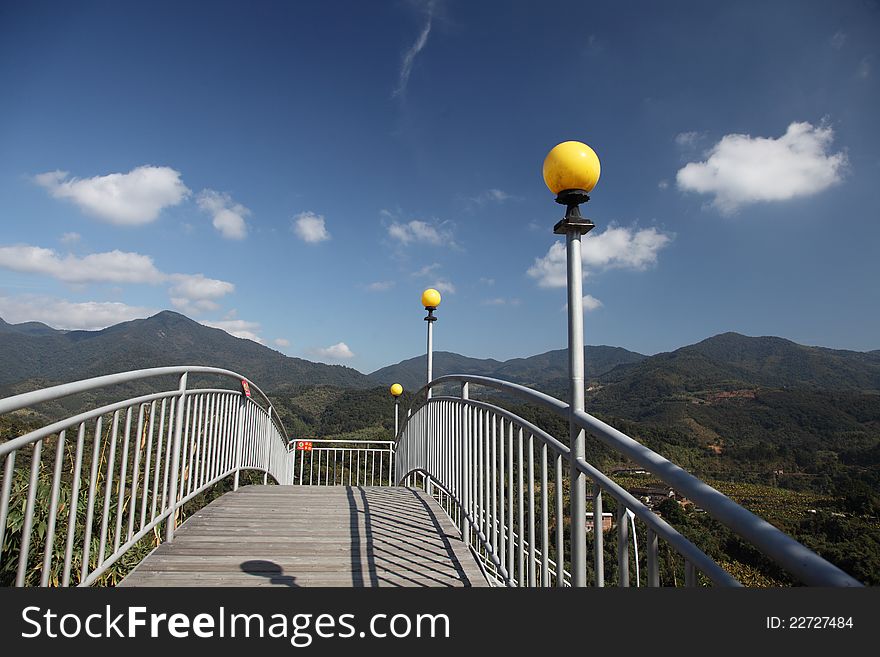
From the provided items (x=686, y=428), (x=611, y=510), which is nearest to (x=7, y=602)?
(x=611, y=510)

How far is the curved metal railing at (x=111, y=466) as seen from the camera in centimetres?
201

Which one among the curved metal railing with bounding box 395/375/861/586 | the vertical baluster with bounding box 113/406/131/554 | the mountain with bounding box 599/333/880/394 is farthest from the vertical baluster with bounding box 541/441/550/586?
the mountain with bounding box 599/333/880/394

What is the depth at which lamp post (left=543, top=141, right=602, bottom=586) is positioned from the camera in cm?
201

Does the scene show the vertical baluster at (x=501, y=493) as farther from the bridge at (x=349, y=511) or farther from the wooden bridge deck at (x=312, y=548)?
the wooden bridge deck at (x=312, y=548)

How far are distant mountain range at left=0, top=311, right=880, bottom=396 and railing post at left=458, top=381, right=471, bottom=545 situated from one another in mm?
29718

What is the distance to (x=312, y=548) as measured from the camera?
139 inches

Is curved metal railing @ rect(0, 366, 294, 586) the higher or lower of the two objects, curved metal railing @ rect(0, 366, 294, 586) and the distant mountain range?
the lower

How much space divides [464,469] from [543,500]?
1.42m

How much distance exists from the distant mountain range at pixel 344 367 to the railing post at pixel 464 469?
29.7 m

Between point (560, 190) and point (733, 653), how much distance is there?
1.80 m

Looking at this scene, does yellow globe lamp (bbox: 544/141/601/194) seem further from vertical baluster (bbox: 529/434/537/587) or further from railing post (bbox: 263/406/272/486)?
Answer: railing post (bbox: 263/406/272/486)

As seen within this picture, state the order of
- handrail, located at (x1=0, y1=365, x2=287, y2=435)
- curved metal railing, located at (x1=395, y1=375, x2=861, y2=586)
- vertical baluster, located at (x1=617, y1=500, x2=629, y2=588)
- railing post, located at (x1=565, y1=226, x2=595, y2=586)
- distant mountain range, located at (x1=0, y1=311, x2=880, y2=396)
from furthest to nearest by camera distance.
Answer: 1. distant mountain range, located at (x1=0, y1=311, x2=880, y2=396)
2. railing post, located at (x1=565, y1=226, x2=595, y2=586)
3. handrail, located at (x1=0, y1=365, x2=287, y2=435)
4. vertical baluster, located at (x1=617, y1=500, x2=629, y2=588)
5. curved metal railing, located at (x1=395, y1=375, x2=861, y2=586)

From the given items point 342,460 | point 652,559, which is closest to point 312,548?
point 652,559

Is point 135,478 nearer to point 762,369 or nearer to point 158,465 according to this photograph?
point 158,465
